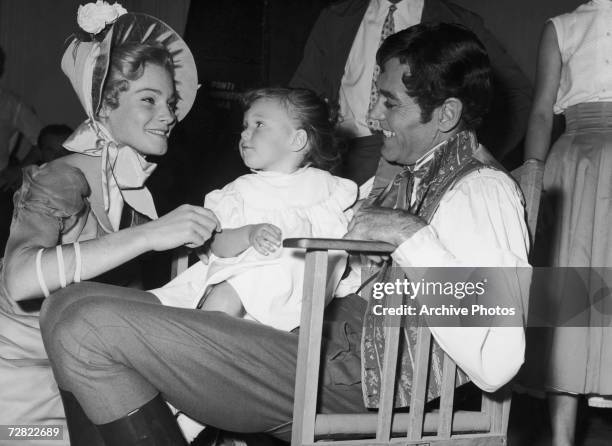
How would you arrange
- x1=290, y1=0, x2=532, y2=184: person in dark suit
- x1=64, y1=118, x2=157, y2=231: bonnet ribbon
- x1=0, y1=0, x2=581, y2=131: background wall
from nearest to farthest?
x1=64, y1=118, x2=157, y2=231: bonnet ribbon → x1=290, y1=0, x2=532, y2=184: person in dark suit → x1=0, y1=0, x2=581, y2=131: background wall

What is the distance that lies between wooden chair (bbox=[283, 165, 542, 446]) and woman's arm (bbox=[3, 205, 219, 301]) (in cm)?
36

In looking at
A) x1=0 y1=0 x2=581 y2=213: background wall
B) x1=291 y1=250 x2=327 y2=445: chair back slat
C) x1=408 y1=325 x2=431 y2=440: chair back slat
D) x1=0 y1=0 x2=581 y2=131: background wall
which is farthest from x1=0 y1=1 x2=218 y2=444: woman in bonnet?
x1=0 y1=0 x2=581 y2=131: background wall

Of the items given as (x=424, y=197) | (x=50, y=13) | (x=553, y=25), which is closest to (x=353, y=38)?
(x=553, y=25)

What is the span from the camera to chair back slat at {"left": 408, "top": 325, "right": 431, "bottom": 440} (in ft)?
4.96

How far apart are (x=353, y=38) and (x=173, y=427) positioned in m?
1.93

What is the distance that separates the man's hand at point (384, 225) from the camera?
1497mm

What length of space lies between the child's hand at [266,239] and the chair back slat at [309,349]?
→ 34 cm

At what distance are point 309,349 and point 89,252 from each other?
53 centimetres

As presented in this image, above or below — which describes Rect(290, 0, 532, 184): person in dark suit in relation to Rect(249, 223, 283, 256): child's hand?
above

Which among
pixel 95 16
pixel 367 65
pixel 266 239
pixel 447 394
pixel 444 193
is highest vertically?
pixel 367 65

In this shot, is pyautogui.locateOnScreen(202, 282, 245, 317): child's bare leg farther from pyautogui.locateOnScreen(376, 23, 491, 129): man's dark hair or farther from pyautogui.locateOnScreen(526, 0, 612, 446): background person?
pyautogui.locateOnScreen(526, 0, 612, 446): background person

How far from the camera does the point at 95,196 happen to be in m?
1.89

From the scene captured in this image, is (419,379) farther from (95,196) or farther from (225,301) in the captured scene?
(95,196)

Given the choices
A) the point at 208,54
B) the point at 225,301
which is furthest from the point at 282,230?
the point at 208,54
